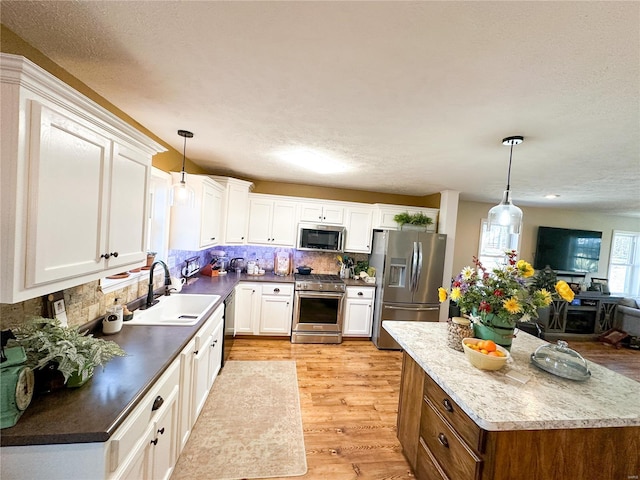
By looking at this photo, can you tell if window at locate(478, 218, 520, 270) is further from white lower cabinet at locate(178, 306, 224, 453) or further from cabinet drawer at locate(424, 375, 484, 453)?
white lower cabinet at locate(178, 306, 224, 453)

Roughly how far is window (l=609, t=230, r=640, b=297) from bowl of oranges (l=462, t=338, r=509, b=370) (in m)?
6.48

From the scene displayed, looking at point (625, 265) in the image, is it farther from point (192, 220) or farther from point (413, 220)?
point (192, 220)

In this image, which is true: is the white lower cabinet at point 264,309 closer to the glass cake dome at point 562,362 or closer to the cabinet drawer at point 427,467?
the cabinet drawer at point 427,467

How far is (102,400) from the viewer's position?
1.04m

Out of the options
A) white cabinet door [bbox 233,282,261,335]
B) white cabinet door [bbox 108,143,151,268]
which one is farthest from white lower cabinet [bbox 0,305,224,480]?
white cabinet door [bbox 233,282,261,335]

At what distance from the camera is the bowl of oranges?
1.39 m

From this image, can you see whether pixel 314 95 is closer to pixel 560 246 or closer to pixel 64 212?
pixel 64 212

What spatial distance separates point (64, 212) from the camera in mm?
1008

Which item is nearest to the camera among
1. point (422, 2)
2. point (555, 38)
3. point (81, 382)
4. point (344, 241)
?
point (422, 2)

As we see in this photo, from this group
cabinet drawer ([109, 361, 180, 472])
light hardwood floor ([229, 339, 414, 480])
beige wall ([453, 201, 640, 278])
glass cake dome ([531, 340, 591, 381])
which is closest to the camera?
cabinet drawer ([109, 361, 180, 472])

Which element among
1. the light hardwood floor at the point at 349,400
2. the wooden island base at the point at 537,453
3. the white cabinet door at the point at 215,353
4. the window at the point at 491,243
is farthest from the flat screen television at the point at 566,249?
the white cabinet door at the point at 215,353

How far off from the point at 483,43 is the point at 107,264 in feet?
6.36

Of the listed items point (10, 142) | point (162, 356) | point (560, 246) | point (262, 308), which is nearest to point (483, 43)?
point (10, 142)

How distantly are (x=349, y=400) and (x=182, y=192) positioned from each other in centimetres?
251
